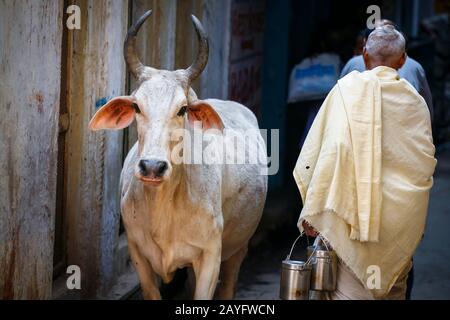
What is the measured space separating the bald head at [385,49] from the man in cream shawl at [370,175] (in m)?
0.13

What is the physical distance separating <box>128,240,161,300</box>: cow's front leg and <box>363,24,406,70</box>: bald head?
1.92 metres

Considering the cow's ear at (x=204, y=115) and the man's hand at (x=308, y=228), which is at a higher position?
the cow's ear at (x=204, y=115)

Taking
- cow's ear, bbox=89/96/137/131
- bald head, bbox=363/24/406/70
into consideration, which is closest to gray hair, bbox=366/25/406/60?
bald head, bbox=363/24/406/70

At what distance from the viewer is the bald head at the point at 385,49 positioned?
5.80 m

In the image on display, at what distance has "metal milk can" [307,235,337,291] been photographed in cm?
564

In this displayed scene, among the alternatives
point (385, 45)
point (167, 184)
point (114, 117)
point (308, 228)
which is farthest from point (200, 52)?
Result: point (308, 228)

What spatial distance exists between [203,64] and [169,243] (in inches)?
43.5

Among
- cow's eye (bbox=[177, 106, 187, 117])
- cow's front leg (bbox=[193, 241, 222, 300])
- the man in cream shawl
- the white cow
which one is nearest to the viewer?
the man in cream shawl

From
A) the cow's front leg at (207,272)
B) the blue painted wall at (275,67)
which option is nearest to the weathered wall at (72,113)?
the cow's front leg at (207,272)

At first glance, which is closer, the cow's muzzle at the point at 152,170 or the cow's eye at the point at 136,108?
the cow's muzzle at the point at 152,170

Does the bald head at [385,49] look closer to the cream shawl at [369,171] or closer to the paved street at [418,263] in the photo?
the cream shawl at [369,171]

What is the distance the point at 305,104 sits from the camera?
1134cm

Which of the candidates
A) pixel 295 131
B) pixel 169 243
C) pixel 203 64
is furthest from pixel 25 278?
pixel 295 131

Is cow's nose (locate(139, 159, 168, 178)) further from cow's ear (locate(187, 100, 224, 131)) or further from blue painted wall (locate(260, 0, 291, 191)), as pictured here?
blue painted wall (locate(260, 0, 291, 191))
